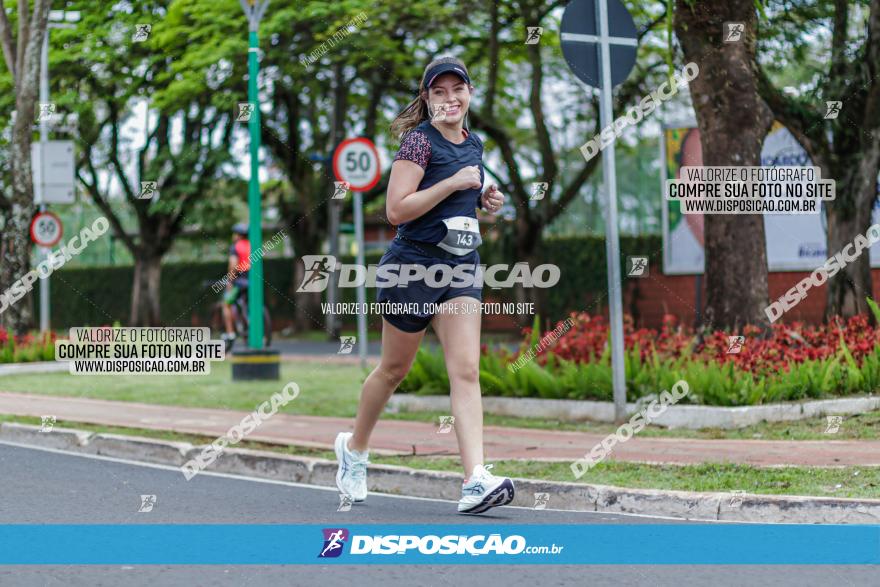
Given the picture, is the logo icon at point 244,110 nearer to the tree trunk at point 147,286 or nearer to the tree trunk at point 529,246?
the tree trunk at point 529,246

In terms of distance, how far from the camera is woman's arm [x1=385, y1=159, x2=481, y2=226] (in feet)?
17.2

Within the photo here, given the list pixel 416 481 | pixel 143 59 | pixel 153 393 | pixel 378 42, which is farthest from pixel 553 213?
pixel 416 481

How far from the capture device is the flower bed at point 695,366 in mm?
8570

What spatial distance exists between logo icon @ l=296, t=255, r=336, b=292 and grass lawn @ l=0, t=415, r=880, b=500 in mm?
16198

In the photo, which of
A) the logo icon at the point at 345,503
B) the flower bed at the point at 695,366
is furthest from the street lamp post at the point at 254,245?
the logo icon at the point at 345,503

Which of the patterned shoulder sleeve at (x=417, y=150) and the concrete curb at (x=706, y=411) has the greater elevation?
the patterned shoulder sleeve at (x=417, y=150)

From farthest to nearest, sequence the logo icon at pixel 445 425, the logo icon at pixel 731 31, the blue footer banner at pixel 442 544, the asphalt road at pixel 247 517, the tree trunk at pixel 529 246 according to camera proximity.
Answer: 1. the tree trunk at pixel 529 246
2. the logo icon at pixel 731 31
3. the logo icon at pixel 445 425
4. the blue footer banner at pixel 442 544
5. the asphalt road at pixel 247 517

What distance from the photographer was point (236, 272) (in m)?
17.2

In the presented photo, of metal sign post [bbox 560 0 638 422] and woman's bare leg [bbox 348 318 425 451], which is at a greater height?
metal sign post [bbox 560 0 638 422]

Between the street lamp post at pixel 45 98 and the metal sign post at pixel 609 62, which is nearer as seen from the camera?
the metal sign post at pixel 609 62

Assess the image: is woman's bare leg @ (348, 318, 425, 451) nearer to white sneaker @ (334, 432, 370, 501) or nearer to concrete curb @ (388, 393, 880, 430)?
white sneaker @ (334, 432, 370, 501)

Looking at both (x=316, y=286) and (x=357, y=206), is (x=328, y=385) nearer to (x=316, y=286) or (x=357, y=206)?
(x=357, y=206)

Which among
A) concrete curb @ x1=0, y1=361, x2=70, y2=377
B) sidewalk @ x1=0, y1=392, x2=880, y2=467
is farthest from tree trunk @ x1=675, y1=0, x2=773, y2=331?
concrete curb @ x1=0, y1=361, x2=70, y2=377

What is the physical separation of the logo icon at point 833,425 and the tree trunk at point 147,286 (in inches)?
969
